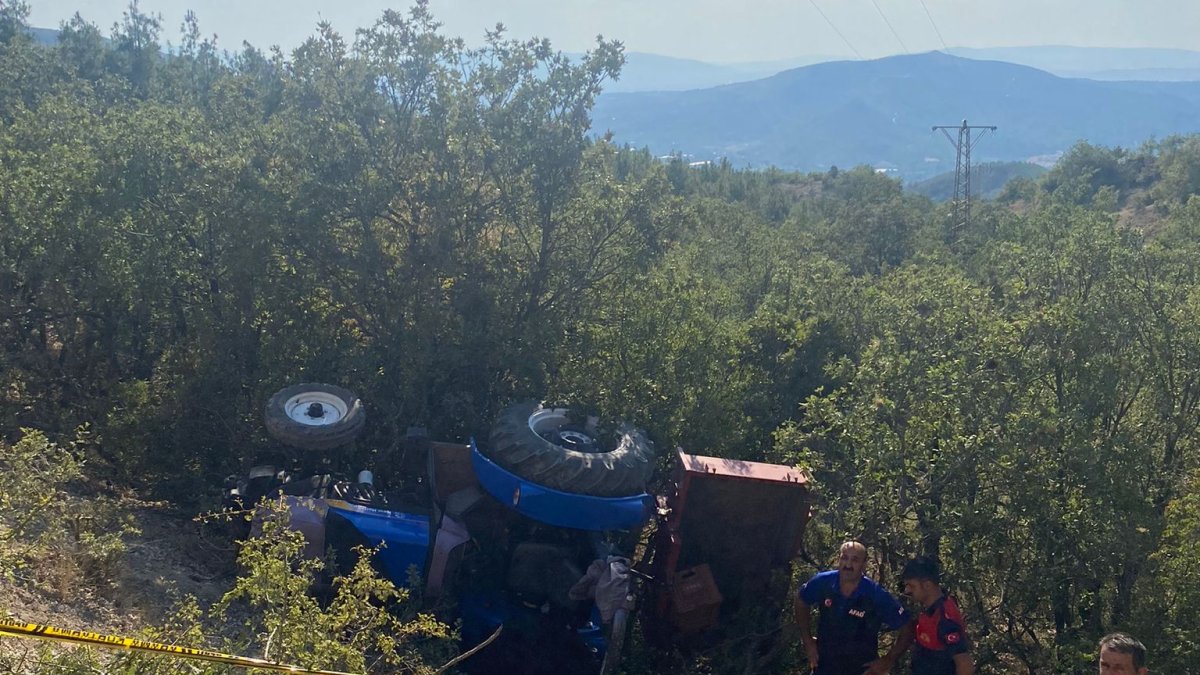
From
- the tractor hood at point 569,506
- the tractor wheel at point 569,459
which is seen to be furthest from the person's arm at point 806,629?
the tractor wheel at point 569,459

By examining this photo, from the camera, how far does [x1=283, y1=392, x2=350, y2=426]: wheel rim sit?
6.95m

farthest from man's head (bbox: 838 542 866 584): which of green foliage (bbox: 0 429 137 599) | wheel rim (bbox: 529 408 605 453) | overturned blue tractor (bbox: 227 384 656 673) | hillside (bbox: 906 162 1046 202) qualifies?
hillside (bbox: 906 162 1046 202)

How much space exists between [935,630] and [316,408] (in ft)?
16.4

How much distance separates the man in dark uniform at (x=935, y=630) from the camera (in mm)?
4445

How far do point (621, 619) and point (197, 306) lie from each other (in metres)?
5.36

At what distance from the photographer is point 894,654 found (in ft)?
15.3

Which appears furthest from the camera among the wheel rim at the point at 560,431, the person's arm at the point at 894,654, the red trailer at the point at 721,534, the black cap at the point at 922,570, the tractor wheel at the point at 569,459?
the wheel rim at the point at 560,431

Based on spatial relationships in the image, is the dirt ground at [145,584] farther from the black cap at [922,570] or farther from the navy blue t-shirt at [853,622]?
the black cap at [922,570]

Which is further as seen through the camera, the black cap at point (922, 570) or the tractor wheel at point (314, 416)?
the tractor wheel at point (314, 416)

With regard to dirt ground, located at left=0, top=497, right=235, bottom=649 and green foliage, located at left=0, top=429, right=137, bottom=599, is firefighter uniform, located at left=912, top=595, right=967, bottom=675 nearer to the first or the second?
dirt ground, located at left=0, top=497, right=235, bottom=649

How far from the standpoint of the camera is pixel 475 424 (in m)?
7.94

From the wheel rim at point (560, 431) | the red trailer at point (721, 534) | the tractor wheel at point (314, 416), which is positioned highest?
the tractor wheel at point (314, 416)

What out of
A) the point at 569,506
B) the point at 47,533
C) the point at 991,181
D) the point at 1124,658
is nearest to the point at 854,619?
the point at 1124,658

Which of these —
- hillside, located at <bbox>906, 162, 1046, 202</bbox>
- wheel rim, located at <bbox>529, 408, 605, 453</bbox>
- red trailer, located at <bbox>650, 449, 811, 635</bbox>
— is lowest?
red trailer, located at <bbox>650, 449, 811, 635</bbox>
